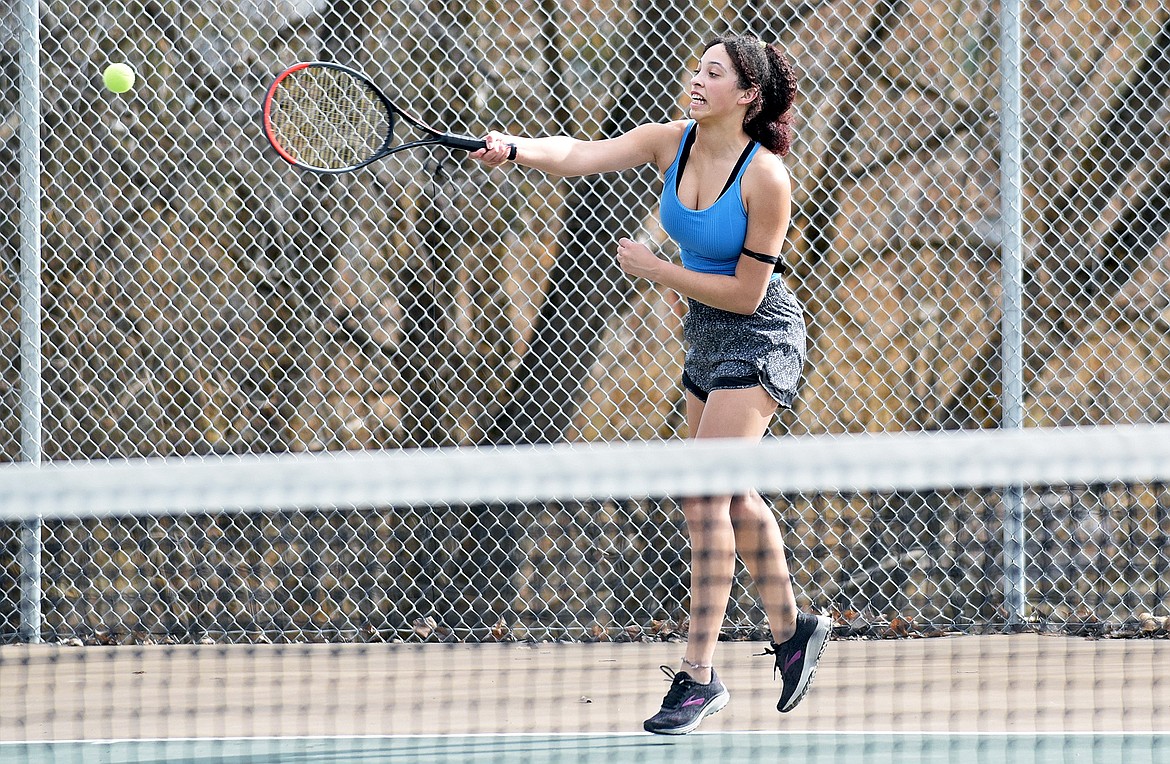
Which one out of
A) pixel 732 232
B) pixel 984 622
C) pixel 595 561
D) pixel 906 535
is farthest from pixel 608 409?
pixel 732 232

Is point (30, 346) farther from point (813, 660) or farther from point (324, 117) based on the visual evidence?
point (813, 660)

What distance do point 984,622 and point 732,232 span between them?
6.52 feet

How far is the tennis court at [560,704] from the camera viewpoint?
10.2ft

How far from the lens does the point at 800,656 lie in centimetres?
309

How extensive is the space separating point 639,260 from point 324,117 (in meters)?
1.37

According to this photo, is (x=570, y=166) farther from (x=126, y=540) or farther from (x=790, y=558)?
(x=126, y=540)

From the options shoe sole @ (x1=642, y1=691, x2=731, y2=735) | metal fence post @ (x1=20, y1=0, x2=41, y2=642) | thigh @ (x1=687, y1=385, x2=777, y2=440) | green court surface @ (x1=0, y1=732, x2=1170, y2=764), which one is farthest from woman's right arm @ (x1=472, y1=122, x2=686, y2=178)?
metal fence post @ (x1=20, y1=0, x2=41, y2=642)

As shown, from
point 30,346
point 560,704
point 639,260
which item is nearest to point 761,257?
point 639,260

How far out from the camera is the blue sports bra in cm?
296

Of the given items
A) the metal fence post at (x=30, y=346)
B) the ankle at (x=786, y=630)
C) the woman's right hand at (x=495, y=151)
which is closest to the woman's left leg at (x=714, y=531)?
the ankle at (x=786, y=630)

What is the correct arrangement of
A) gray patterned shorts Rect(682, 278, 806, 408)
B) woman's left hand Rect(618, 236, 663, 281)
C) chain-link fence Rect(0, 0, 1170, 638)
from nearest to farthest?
woman's left hand Rect(618, 236, 663, 281), gray patterned shorts Rect(682, 278, 806, 408), chain-link fence Rect(0, 0, 1170, 638)

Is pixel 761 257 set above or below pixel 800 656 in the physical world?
above

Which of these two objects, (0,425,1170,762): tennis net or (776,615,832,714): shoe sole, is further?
(0,425,1170,762): tennis net

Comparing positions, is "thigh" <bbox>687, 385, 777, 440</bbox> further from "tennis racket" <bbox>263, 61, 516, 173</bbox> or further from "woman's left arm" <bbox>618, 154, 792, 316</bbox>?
"tennis racket" <bbox>263, 61, 516, 173</bbox>
